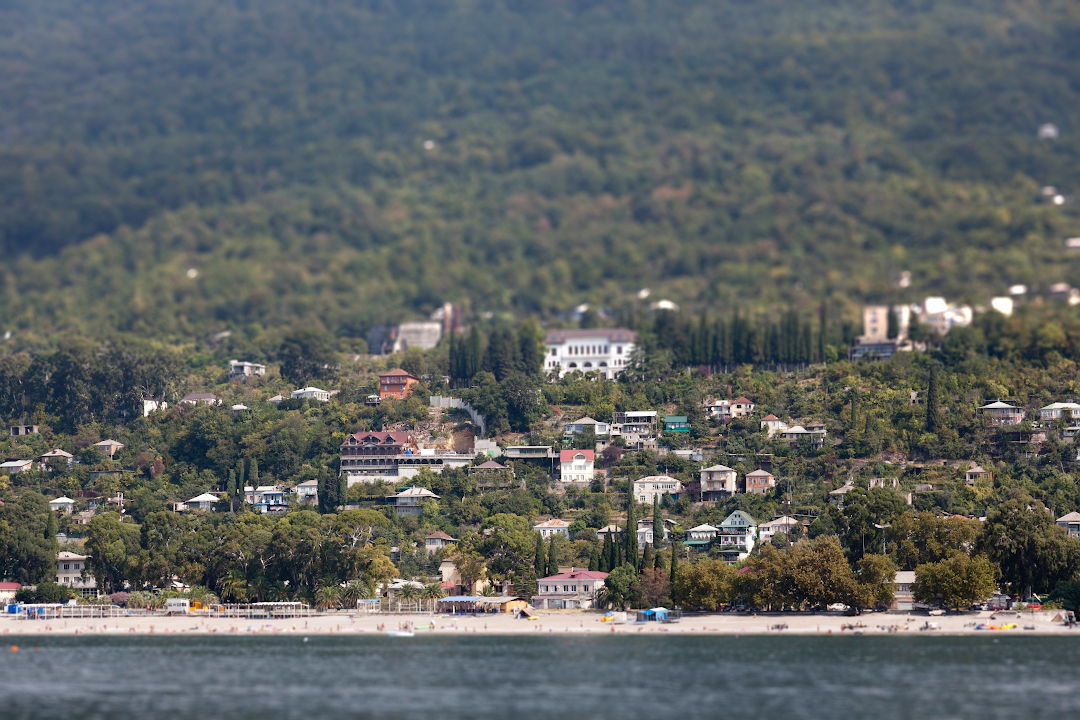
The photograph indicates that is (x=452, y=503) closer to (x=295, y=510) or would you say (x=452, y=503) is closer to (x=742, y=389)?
(x=295, y=510)

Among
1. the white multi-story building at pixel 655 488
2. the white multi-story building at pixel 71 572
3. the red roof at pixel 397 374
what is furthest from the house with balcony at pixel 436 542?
the red roof at pixel 397 374

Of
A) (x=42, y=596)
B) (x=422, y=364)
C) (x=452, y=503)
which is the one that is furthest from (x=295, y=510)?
(x=422, y=364)

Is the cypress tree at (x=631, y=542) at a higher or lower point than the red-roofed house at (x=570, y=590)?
higher

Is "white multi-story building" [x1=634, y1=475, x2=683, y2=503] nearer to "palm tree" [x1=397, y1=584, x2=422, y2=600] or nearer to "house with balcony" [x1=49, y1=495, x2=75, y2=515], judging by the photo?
"palm tree" [x1=397, y1=584, x2=422, y2=600]

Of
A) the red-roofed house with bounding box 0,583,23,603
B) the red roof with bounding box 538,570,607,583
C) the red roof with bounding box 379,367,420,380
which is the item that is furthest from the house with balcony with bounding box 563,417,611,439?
the red-roofed house with bounding box 0,583,23,603

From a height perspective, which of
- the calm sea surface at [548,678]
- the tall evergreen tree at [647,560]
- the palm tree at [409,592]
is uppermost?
the tall evergreen tree at [647,560]

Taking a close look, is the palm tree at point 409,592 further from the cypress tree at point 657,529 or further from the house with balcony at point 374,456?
the house with balcony at point 374,456
